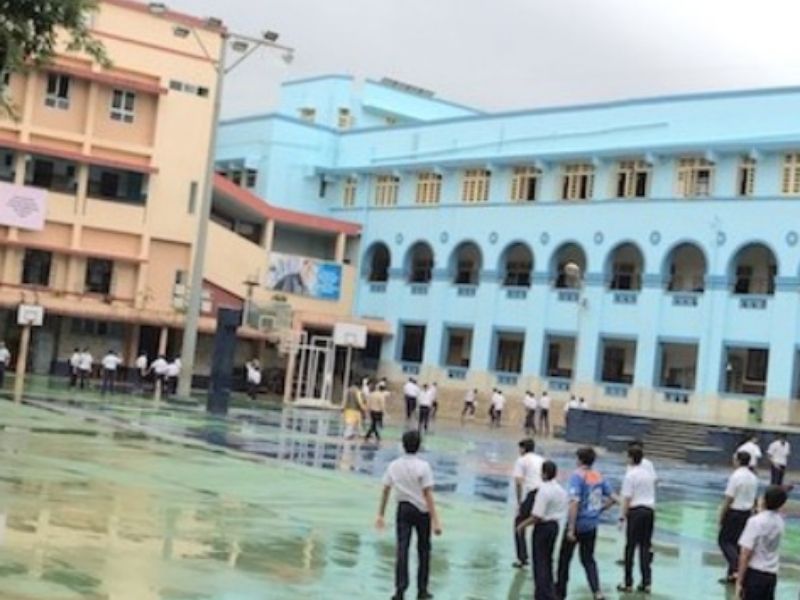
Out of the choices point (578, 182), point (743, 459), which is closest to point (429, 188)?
point (578, 182)

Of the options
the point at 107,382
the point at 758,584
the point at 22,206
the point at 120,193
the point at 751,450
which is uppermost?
the point at 120,193

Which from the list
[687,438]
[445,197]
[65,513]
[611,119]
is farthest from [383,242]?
[65,513]

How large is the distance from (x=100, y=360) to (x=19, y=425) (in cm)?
2726

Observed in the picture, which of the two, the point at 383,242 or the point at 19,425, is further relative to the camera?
the point at 383,242

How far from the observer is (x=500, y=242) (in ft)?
182

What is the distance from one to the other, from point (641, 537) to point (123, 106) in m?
42.7

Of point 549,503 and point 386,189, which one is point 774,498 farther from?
point 386,189

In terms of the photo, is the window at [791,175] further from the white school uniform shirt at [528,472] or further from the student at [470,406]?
the white school uniform shirt at [528,472]

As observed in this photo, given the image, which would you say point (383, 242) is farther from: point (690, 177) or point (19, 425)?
point (19, 425)

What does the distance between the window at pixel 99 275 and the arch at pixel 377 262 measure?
13387mm

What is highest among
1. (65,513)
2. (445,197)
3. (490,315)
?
(445,197)

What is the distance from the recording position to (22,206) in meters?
50.3

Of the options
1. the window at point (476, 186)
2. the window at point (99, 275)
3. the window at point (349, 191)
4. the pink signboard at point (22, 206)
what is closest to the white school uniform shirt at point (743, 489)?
the pink signboard at point (22, 206)

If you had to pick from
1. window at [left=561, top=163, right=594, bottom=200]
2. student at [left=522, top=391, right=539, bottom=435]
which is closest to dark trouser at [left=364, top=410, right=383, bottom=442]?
student at [left=522, top=391, right=539, bottom=435]
